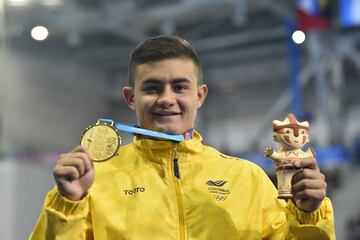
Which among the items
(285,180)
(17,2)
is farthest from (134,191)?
(17,2)

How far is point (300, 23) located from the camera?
19.6 feet

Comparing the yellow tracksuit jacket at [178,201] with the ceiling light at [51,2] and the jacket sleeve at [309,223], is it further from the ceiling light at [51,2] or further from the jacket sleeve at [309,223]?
the ceiling light at [51,2]

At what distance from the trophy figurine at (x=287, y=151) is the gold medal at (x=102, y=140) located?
0.78ft

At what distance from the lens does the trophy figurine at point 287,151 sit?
1.06 m

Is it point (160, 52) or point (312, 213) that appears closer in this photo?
point (312, 213)

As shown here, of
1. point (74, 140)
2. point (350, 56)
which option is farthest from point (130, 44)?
point (350, 56)

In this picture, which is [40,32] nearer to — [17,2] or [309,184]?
[309,184]

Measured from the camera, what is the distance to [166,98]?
3.92 feet

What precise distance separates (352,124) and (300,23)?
5.10ft

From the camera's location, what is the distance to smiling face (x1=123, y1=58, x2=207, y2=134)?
47.5 inches

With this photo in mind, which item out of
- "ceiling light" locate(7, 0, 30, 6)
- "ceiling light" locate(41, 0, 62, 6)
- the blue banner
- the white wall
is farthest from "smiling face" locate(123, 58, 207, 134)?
the blue banner

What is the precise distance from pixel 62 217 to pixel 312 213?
379 mm

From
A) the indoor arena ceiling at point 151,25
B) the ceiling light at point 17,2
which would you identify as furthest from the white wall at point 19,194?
the ceiling light at point 17,2

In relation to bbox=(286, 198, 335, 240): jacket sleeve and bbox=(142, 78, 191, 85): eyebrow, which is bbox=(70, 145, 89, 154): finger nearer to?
bbox=(142, 78, 191, 85): eyebrow
